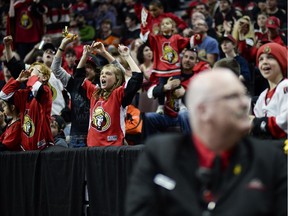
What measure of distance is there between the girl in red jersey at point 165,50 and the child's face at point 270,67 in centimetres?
417

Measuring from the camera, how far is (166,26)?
11.7 meters

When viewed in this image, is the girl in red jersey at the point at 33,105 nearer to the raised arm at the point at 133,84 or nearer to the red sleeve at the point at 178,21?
the raised arm at the point at 133,84

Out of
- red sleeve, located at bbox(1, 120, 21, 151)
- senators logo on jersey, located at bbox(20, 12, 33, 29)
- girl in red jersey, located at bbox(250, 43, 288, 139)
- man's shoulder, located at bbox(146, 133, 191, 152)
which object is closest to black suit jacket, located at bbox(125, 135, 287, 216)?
man's shoulder, located at bbox(146, 133, 191, 152)

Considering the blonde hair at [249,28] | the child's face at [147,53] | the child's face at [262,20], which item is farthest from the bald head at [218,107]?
the child's face at [262,20]

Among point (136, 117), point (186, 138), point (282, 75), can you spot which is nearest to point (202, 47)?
point (136, 117)

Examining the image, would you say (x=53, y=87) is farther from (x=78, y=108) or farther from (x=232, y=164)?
(x=232, y=164)

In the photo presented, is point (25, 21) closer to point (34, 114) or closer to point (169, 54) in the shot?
point (169, 54)

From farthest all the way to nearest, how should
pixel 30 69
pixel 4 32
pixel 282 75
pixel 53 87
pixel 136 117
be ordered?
pixel 4 32 < pixel 53 87 < pixel 136 117 < pixel 30 69 < pixel 282 75

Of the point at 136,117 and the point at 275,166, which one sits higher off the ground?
the point at 275,166

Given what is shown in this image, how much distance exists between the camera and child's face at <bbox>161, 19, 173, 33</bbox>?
11.7 m

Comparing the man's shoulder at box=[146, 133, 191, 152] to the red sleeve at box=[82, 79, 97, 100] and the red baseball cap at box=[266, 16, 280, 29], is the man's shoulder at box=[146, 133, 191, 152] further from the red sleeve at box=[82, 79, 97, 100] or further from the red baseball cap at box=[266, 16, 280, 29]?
the red baseball cap at box=[266, 16, 280, 29]

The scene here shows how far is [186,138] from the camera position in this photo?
11.1 ft

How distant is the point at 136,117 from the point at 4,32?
7693 mm

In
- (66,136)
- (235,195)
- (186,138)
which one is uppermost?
(186,138)
